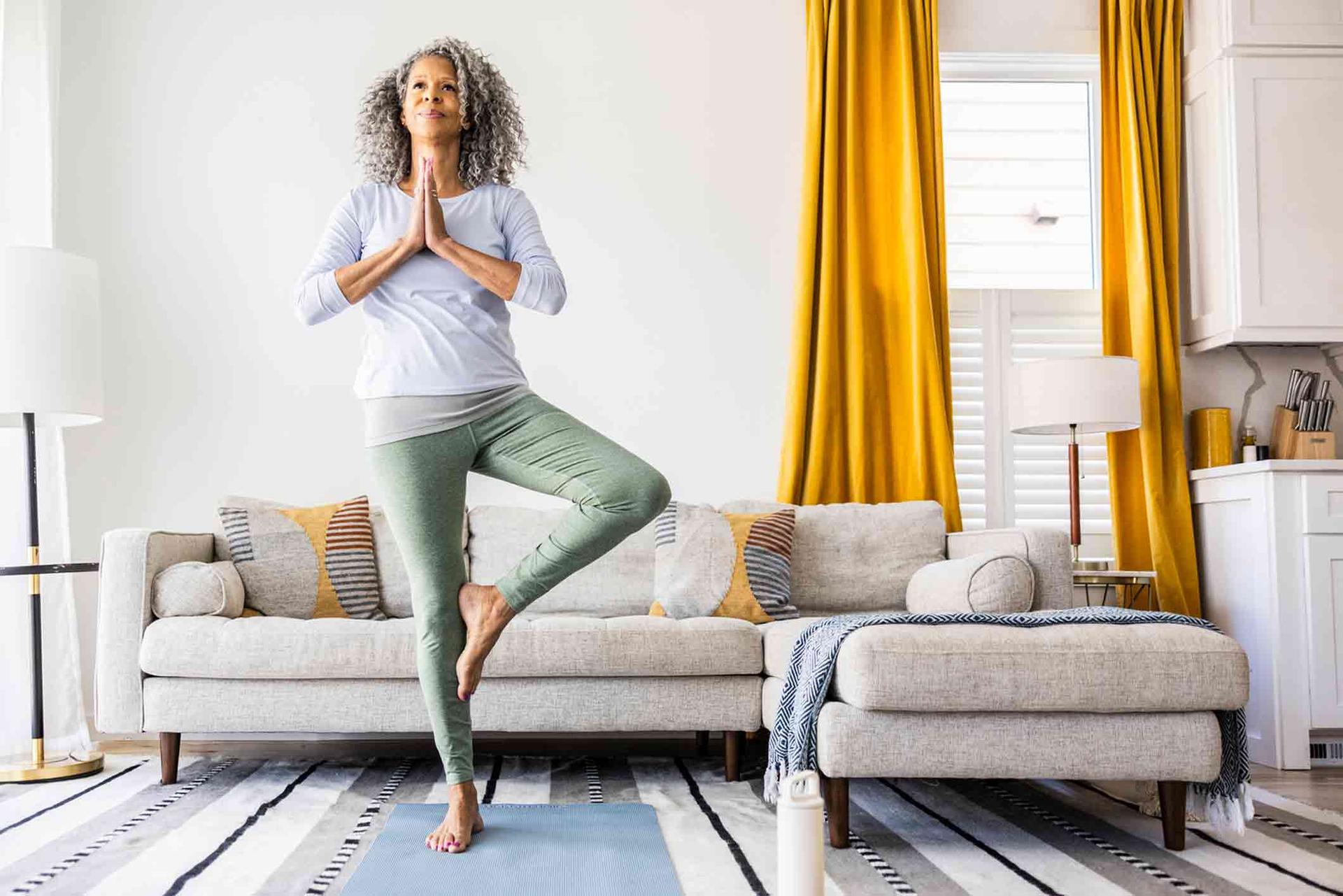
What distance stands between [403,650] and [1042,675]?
1519mm

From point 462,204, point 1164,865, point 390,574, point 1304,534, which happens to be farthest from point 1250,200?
point 390,574

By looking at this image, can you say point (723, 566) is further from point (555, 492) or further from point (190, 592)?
point (190, 592)

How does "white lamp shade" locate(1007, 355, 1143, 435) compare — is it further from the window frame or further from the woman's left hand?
the woman's left hand

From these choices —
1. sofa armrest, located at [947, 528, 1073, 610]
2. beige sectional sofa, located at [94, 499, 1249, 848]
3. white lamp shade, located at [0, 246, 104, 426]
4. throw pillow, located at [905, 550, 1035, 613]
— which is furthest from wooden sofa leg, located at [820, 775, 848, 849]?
white lamp shade, located at [0, 246, 104, 426]

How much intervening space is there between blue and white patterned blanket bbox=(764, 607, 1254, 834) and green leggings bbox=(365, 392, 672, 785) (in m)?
0.51

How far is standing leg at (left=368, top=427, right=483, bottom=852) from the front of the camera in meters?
1.98

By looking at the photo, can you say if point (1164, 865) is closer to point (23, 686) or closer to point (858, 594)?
point (858, 594)

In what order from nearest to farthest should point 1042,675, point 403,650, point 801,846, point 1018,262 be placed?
point 801,846
point 1042,675
point 403,650
point 1018,262

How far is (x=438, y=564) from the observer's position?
201 cm

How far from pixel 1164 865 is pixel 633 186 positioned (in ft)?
9.19

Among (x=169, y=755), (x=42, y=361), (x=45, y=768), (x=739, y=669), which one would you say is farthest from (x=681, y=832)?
(x=42, y=361)

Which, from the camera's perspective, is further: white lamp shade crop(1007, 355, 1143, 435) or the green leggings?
white lamp shade crop(1007, 355, 1143, 435)

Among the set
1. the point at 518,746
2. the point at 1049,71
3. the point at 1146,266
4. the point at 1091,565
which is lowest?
the point at 518,746

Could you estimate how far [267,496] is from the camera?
380 cm
